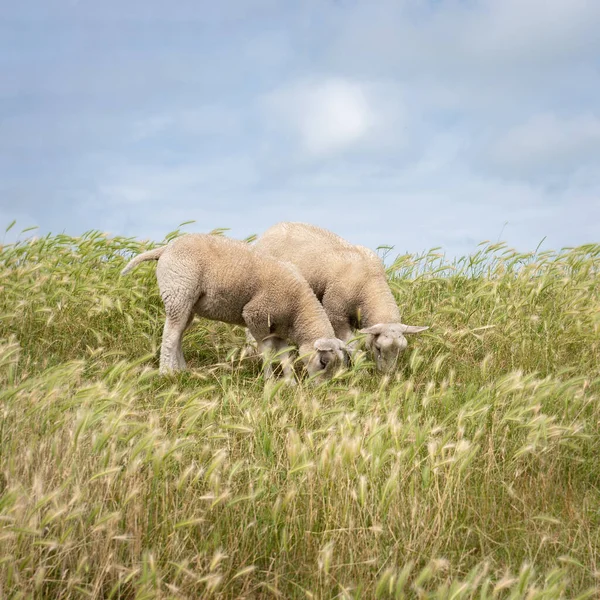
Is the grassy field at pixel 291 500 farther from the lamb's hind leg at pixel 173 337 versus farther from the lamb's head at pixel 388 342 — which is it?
the lamb's hind leg at pixel 173 337

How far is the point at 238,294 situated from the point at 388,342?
4.85 feet

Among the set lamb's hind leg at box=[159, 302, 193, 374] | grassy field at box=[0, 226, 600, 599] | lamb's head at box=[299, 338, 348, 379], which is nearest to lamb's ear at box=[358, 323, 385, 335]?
lamb's head at box=[299, 338, 348, 379]

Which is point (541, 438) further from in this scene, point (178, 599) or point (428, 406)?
point (178, 599)

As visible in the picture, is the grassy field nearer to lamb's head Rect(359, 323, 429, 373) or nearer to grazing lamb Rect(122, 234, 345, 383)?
lamb's head Rect(359, 323, 429, 373)

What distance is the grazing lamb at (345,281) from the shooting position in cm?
705

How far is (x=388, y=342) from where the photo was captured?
6.89 metres

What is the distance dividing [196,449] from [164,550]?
1.18 meters

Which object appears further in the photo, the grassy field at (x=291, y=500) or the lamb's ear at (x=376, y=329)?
the lamb's ear at (x=376, y=329)

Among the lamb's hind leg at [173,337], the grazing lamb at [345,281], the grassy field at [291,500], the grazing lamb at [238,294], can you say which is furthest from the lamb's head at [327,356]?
the lamb's hind leg at [173,337]

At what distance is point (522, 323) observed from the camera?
7691 millimetres

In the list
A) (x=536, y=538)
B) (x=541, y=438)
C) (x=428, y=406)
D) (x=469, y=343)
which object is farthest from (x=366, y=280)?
(x=536, y=538)

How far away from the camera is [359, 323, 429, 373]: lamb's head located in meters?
6.91

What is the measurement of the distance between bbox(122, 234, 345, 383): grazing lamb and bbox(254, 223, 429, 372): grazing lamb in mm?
371

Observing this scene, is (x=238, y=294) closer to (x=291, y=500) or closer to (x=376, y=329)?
(x=376, y=329)
